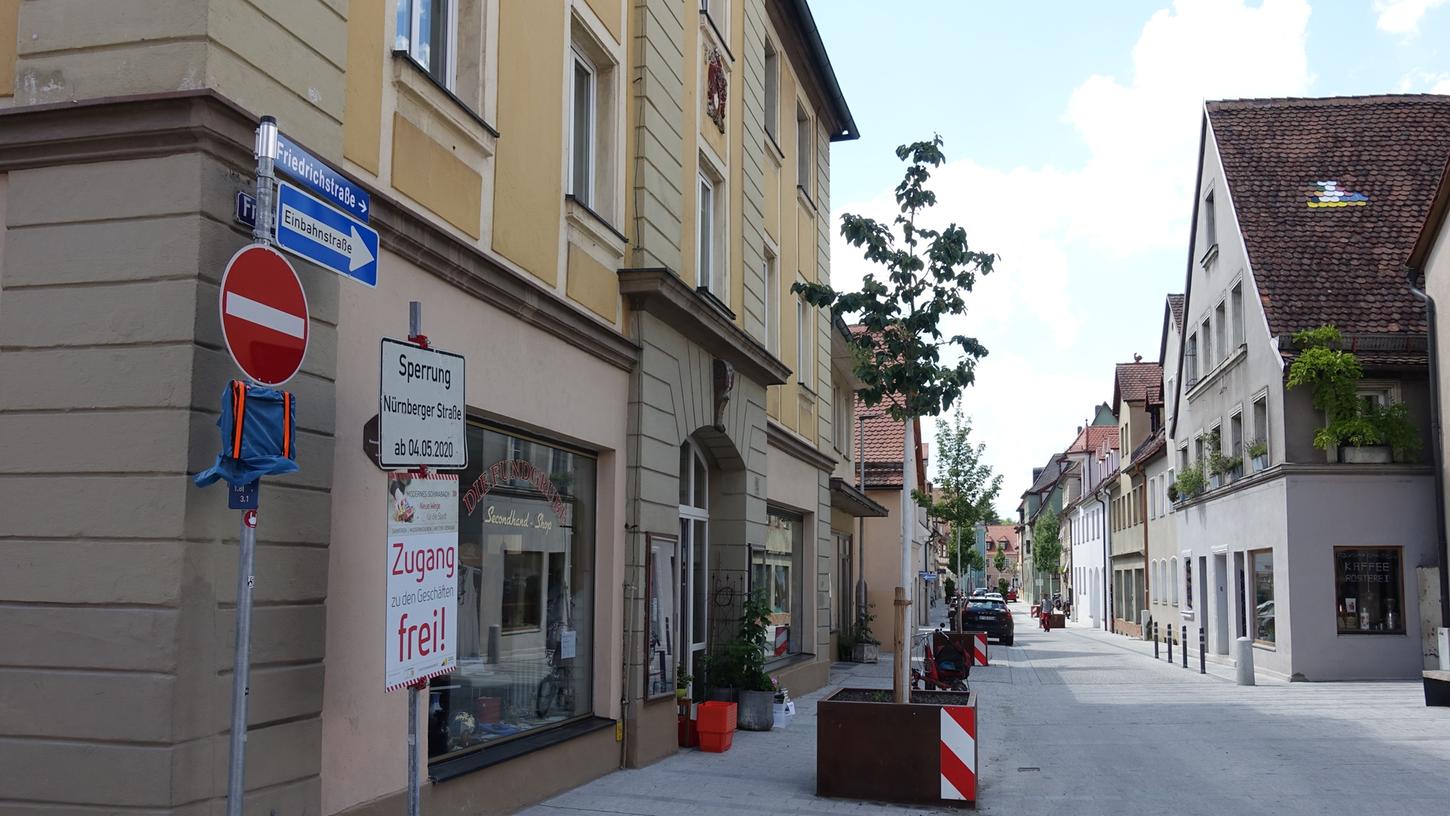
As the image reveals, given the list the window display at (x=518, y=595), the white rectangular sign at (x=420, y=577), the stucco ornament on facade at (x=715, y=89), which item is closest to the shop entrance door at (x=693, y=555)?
the window display at (x=518, y=595)

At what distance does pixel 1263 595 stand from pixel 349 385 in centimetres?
2324

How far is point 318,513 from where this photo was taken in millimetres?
6520

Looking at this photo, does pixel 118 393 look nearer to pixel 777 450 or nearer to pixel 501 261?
pixel 501 261

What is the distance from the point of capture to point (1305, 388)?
23453mm

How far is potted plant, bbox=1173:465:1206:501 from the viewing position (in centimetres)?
3038

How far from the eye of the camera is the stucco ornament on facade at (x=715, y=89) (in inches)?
575

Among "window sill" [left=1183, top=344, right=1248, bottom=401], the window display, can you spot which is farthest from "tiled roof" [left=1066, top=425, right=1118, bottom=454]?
the window display

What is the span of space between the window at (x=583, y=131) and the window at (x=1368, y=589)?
715 inches

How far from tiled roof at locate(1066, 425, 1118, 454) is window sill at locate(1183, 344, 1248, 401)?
2387 cm

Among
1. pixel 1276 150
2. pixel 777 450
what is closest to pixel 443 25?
pixel 777 450

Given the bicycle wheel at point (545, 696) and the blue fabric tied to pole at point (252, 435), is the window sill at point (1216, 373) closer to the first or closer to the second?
the bicycle wheel at point (545, 696)

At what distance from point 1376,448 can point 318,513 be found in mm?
22095

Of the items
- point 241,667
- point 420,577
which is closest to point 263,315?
point 241,667

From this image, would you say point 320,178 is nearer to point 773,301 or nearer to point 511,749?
point 511,749
